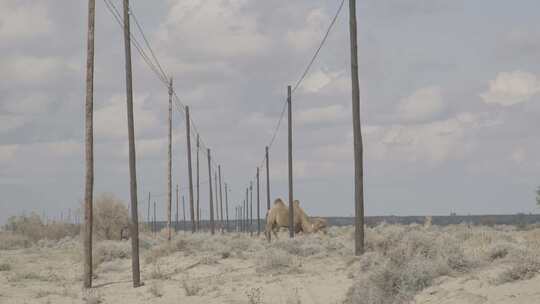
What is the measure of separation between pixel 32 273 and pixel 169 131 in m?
14.8

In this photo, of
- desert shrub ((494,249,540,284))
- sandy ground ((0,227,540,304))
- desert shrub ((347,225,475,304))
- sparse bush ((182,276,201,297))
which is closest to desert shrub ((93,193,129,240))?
sandy ground ((0,227,540,304))

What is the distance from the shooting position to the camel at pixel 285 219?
41.2 m

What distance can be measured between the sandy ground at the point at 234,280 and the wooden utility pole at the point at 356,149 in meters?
0.75

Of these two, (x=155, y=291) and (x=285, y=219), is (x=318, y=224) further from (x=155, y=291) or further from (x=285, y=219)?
(x=155, y=291)

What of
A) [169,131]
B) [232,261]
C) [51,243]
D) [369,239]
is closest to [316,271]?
[369,239]

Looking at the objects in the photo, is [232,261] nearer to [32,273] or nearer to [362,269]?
[32,273]

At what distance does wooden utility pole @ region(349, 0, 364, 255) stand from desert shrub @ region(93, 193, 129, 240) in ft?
136

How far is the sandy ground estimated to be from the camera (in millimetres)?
13992

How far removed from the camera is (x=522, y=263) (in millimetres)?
13203

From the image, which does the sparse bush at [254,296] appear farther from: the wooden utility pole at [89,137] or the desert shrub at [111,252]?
the desert shrub at [111,252]

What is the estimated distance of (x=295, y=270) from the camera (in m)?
22.4

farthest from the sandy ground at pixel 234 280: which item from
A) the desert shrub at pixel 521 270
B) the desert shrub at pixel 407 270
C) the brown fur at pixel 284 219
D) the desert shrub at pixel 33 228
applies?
the desert shrub at pixel 33 228

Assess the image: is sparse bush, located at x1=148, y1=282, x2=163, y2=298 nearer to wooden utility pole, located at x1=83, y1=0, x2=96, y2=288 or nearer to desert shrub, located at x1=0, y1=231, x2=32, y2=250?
wooden utility pole, located at x1=83, y1=0, x2=96, y2=288

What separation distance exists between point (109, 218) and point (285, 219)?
2425 centimetres
